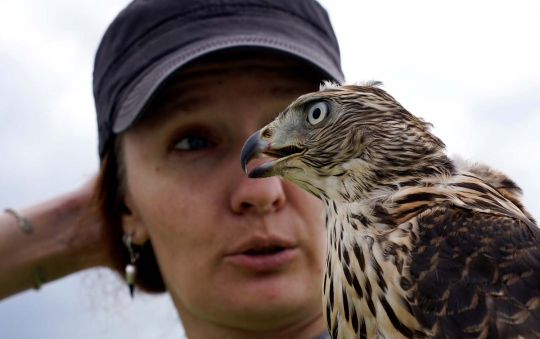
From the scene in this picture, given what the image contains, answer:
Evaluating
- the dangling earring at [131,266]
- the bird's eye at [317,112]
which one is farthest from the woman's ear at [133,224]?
the bird's eye at [317,112]

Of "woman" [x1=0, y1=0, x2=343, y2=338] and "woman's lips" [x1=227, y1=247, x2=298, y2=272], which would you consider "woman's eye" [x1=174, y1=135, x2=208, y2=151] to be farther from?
"woman's lips" [x1=227, y1=247, x2=298, y2=272]

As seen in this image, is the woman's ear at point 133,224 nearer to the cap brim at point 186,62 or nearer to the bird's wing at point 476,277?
the cap brim at point 186,62

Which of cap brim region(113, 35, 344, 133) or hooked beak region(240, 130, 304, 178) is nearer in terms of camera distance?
hooked beak region(240, 130, 304, 178)

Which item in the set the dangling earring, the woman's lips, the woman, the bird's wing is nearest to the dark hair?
the dangling earring

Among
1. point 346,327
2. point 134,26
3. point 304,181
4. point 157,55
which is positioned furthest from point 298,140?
point 134,26

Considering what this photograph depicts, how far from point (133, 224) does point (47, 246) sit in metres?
1.17

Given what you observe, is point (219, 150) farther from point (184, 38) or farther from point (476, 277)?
point (476, 277)

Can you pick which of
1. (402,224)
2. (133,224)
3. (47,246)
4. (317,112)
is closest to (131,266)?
(133,224)

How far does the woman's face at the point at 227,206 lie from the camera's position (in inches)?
108

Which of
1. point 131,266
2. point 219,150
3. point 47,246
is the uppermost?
point 219,150

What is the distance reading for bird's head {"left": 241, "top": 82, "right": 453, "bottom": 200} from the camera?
1.85 metres

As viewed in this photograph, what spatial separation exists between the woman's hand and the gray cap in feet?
4.21

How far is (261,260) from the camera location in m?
2.76

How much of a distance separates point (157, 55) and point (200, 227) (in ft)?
3.24
